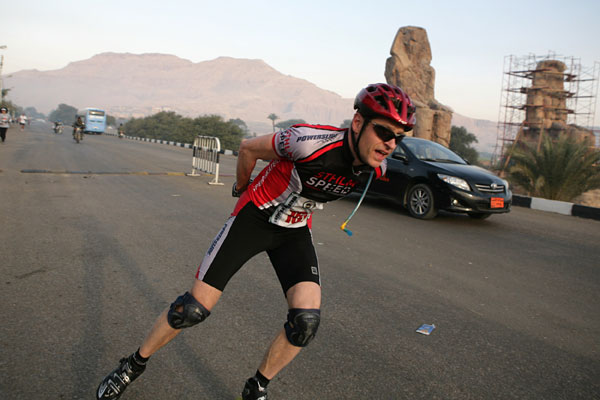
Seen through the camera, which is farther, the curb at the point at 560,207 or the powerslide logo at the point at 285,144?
the curb at the point at 560,207

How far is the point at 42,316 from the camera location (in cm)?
366

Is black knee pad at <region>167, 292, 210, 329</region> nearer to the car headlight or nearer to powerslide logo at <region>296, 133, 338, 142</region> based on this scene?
powerslide logo at <region>296, 133, 338, 142</region>

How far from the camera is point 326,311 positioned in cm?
412

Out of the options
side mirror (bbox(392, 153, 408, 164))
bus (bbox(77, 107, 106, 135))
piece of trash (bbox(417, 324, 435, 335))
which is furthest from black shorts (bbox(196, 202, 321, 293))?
bus (bbox(77, 107, 106, 135))

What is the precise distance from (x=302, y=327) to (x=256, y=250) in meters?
0.55

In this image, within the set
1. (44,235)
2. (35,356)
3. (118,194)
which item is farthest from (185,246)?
(118,194)

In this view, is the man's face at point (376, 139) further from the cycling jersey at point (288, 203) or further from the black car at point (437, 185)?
the black car at point (437, 185)

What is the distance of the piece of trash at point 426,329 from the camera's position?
379 centimetres

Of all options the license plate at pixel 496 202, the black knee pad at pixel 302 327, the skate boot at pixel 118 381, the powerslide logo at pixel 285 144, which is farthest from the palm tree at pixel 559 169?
the skate boot at pixel 118 381

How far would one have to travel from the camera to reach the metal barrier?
1353 cm

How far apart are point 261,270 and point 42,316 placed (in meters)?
2.25

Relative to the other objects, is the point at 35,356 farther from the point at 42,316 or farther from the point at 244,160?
the point at 244,160

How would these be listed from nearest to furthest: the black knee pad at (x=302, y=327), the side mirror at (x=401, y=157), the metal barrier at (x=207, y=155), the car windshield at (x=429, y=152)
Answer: the black knee pad at (x=302, y=327) < the side mirror at (x=401, y=157) < the car windshield at (x=429, y=152) < the metal barrier at (x=207, y=155)

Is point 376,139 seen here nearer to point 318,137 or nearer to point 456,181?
point 318,137
